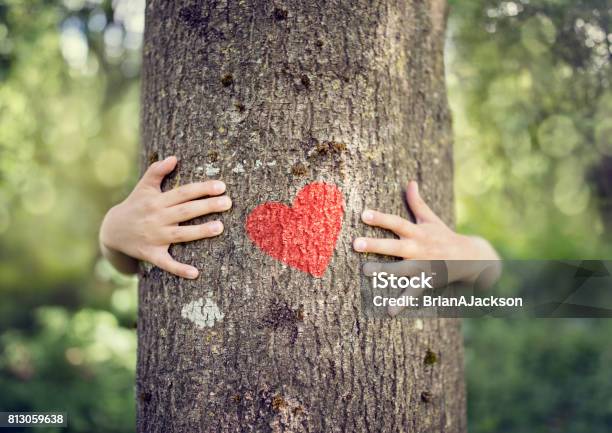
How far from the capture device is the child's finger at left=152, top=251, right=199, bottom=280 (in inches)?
65.1

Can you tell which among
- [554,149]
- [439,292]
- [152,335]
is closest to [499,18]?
[554,149]

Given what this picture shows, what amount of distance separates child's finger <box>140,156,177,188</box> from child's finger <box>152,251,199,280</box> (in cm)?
25

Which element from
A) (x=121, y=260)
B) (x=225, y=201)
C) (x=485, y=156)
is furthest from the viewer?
(x=485, y=156)

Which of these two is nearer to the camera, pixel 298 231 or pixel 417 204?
pixel 298 231

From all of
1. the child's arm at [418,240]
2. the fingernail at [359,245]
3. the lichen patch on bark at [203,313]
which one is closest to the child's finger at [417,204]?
the child's arm at [418,240]

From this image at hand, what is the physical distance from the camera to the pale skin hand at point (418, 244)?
5.53 feet

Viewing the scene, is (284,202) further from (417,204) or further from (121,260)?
(121,260)

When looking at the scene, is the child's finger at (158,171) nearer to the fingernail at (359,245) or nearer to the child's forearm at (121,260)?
the child's forearm at (121,260)

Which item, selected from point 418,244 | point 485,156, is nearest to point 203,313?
point 418,244

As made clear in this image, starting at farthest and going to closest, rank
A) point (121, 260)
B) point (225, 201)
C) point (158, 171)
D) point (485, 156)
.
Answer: point (485, 156), point (121, 260), point (158, 171), point (225, 201)

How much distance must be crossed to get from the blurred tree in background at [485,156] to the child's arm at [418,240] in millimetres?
1186

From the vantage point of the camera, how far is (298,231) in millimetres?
1630

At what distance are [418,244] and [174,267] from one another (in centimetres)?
81

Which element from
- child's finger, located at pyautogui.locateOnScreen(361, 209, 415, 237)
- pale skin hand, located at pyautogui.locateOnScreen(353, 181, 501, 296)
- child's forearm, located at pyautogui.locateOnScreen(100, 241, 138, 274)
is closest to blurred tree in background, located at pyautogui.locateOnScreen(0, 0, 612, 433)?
pale skin hand, located at pyautogui.locateOnScreen(353, 181, 501, 296)
